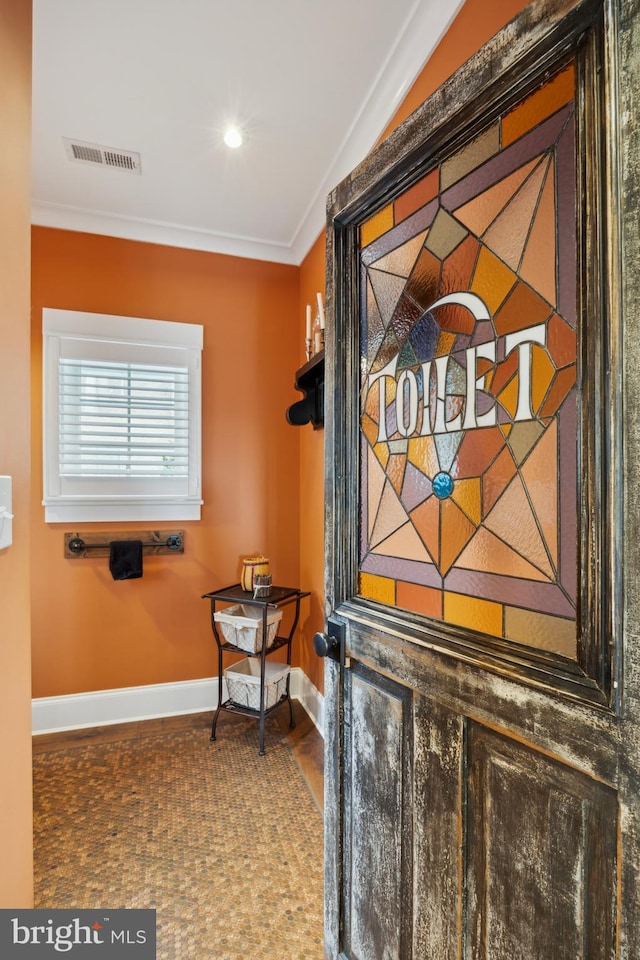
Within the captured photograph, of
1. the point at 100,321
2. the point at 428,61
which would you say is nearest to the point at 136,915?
the point at 100,321

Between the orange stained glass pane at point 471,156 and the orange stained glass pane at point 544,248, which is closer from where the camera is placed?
the orange stained glass pane at point 544,248

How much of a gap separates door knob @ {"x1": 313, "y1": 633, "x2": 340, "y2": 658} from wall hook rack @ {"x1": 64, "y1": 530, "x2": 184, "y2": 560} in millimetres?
1736

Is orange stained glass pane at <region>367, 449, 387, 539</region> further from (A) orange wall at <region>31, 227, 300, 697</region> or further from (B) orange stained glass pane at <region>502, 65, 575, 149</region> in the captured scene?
(A) orange wall at <region>31, 227, 300, 697</region>

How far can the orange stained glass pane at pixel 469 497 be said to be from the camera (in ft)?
2.85

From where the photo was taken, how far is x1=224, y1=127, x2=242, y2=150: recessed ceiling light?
1987mm

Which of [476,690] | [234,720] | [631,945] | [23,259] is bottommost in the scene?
[234,720]

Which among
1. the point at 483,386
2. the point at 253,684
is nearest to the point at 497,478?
the point at 483,386

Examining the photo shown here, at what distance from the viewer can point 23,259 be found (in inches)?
45.9

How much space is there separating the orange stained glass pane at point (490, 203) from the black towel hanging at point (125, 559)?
2.32m

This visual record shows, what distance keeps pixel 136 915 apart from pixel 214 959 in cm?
26

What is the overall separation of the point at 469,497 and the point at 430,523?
0.40ft

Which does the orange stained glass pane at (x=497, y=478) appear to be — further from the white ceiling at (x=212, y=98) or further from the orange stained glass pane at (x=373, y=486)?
the white ceiling at (x=212, y=98)

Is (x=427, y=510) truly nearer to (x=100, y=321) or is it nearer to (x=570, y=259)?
(x=570, y=259)

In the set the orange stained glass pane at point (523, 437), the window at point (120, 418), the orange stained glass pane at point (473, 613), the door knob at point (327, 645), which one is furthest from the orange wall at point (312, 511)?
the orange stained glass pane at point (523, 437)
